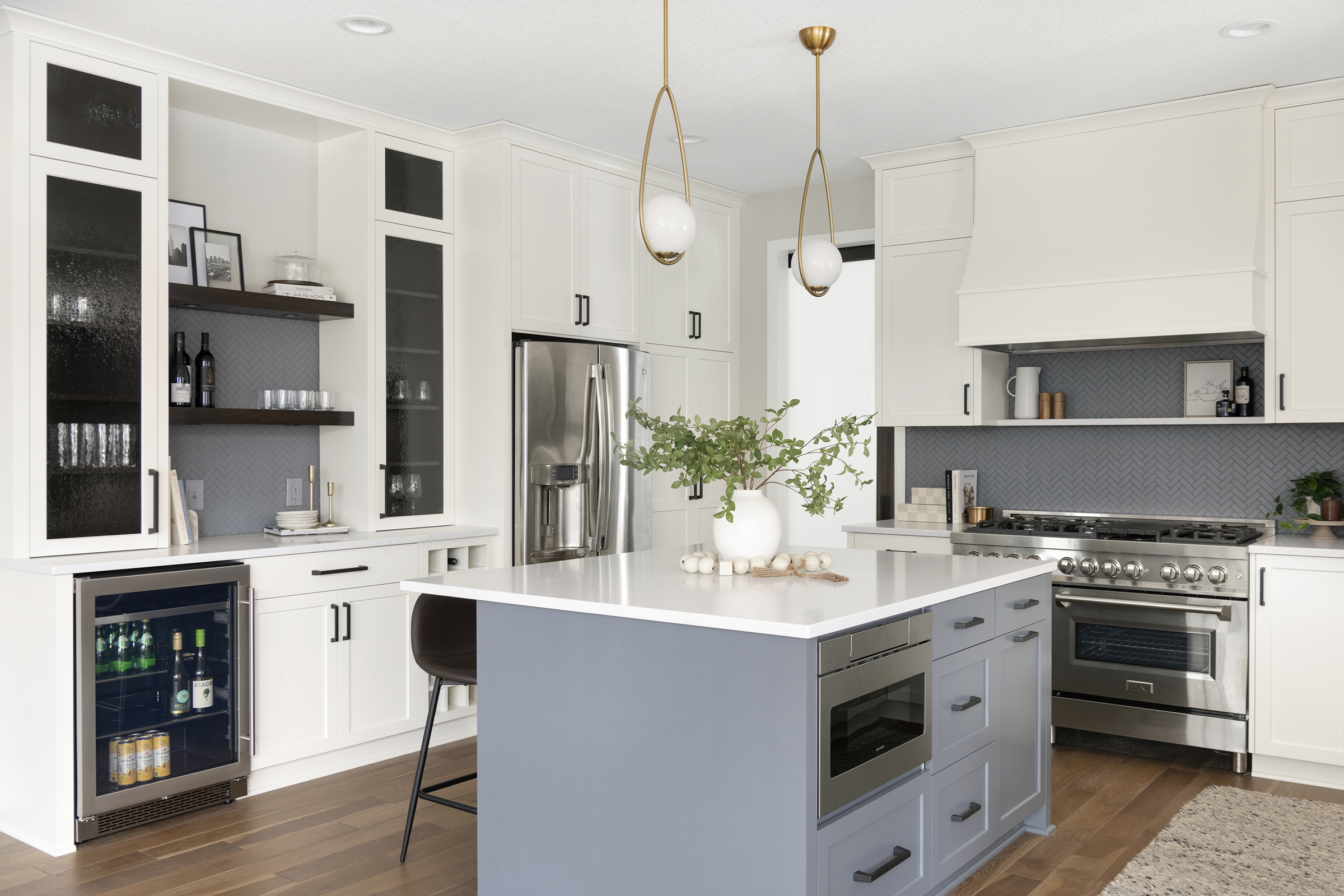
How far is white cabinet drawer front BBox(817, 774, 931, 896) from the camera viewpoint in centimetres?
225

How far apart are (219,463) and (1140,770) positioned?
3.78 meters

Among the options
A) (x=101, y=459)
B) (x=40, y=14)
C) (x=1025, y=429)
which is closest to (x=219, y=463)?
(x=101, y=459)

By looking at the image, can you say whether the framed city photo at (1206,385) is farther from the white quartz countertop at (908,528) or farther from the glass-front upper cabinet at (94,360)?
the glass-front upper cabinet at (94,360)

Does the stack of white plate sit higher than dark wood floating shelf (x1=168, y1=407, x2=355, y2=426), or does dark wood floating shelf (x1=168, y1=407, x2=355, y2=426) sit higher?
dark wood floating shelf (x1=168, y1=407, x2=355, y2=426)

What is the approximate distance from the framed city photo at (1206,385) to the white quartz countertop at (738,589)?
1.76m

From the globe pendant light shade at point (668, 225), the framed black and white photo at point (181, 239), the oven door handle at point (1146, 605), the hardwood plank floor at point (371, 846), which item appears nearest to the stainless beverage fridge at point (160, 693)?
the hardwood plank floor at point (371, 846)

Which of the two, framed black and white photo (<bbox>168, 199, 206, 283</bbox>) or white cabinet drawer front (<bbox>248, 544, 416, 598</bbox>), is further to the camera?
framed black and white photo (<bbox>168, 199, 206, 283</bbox>)

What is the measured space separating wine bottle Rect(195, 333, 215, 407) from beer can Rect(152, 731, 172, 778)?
1.22 m

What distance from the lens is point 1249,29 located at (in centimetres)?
350

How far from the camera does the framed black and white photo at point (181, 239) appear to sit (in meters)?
3.96

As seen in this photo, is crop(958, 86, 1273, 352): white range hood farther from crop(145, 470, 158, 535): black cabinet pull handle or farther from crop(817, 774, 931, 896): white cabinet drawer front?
crop(145, 470, 158, 535): black cabinet pull handle

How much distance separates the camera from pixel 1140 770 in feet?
13.3

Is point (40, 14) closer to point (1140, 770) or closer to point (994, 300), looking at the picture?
point (994, 300)

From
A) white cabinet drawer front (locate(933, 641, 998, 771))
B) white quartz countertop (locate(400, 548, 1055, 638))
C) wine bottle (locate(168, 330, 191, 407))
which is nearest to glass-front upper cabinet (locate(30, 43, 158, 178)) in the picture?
wine bottle (locate(168, 330, 191, 407))
